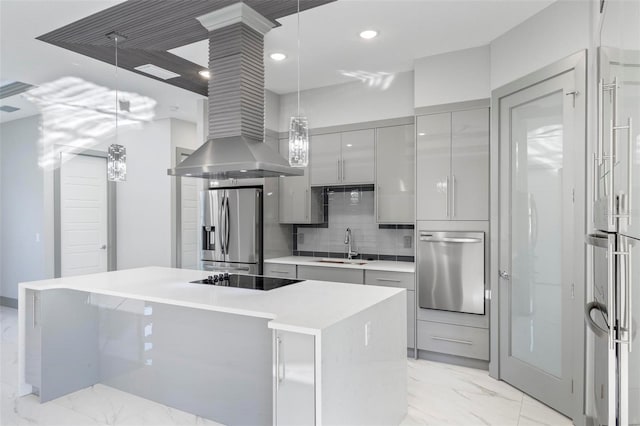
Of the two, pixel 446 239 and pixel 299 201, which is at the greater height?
pixel 299 201

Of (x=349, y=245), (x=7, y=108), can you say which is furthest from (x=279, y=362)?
(x=7, y=108)

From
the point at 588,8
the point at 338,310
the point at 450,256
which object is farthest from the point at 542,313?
the point at 588,8

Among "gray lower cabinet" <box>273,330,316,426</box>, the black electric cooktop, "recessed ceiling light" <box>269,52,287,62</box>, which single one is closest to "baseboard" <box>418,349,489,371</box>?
the black electric cooktop

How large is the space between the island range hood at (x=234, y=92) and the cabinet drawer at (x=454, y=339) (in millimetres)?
2071

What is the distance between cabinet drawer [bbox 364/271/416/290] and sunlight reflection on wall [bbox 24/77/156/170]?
11.8 ft

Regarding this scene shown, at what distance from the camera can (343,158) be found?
4.52 metres

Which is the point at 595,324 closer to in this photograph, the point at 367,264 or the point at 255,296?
the point at 255,296

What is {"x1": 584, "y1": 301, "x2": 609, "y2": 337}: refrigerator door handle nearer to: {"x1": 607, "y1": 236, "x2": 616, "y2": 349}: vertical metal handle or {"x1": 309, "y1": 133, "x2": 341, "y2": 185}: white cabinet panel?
{"x1": 607, "y1": 236, "x2": 616, "y2": 349}: vertical metal handle

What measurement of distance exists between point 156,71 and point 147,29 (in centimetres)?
101

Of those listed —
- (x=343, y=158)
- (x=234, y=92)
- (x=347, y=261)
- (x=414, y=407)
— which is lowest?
(x=414, y=407)

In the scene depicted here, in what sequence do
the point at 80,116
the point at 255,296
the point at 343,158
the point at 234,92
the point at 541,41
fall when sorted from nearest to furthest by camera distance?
the point at 255,296
the point at 234,92
the point at 541,41
the point at 343,158
the point at 80,116

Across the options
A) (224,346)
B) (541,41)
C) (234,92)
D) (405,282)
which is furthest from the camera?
(405,282)

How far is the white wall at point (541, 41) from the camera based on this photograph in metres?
2.66

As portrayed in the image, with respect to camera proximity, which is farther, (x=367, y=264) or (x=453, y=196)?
(x=367, y=264)
